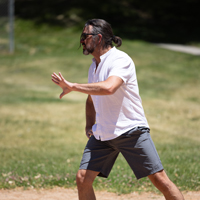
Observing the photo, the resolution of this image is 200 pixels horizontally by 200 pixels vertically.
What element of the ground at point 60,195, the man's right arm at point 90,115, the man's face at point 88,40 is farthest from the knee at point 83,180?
the ground at point 60,195

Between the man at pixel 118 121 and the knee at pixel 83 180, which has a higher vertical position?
the man at pixel 118 121

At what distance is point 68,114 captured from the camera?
10.8 metres

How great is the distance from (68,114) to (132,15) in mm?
16718

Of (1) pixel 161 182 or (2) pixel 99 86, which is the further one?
(1) pixel 161 182

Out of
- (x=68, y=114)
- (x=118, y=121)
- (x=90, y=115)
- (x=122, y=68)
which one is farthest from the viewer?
(x=68, y=114)

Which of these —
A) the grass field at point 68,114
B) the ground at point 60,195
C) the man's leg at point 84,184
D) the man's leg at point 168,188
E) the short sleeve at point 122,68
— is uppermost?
the short sleeve at point 122,68

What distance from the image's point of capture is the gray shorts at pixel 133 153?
3283 millimetres

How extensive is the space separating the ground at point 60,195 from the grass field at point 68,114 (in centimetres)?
15

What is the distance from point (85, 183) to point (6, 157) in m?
4.02

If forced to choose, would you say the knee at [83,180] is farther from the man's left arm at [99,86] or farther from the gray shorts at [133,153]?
the man's left arm at [99,86]

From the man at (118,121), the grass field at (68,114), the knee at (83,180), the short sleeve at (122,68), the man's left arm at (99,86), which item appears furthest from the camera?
the grass field at (68,114)

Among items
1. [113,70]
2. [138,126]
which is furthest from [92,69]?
[138,126]

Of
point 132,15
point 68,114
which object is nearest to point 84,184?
point 68,114

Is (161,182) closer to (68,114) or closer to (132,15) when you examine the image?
(68,114)
